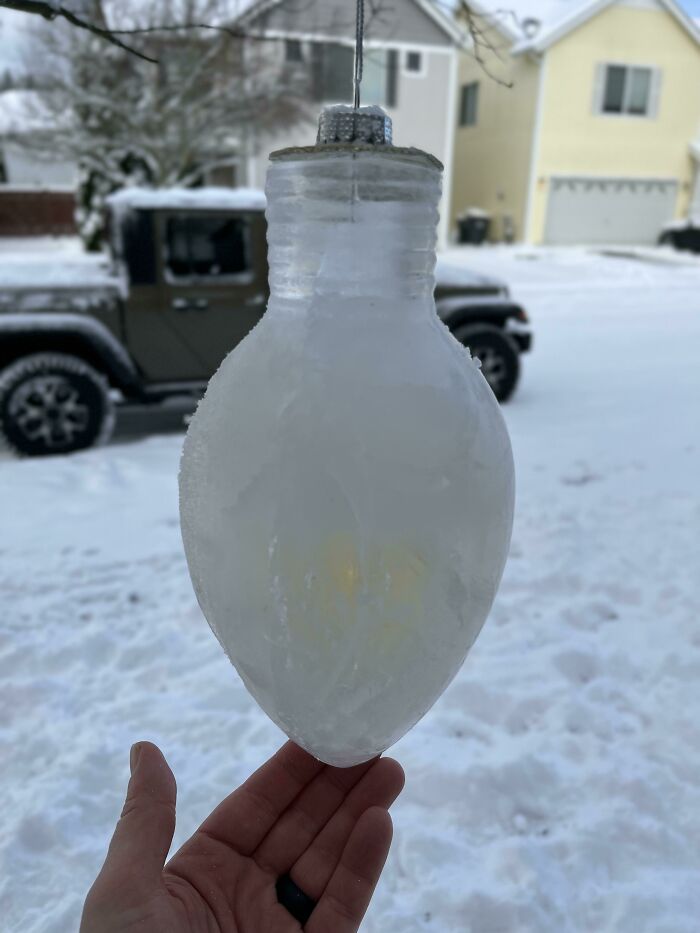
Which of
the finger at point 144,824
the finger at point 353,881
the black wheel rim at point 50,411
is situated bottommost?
the black wheel rim at point 50,411

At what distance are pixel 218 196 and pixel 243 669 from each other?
4.65m

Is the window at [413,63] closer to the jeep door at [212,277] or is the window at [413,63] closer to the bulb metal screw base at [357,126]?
the jeep door at [212,277]

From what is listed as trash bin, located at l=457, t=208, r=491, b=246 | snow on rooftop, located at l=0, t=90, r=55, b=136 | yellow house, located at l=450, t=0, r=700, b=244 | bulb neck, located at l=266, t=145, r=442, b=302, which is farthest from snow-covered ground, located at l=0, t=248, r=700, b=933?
yellow house, located at l=450, t=0, r=700, b=244

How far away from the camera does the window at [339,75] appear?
38.4 feet

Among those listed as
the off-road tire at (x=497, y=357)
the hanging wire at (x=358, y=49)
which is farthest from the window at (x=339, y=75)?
the hanging wire at (x=358, y=49)

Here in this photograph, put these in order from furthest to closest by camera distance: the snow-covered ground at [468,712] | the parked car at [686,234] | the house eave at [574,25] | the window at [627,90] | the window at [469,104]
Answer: the window at [469,104] → the window at [627,90] → the house eave at [574,25] → the parked car at [686,234] → the snow-covered ground at [468,712]

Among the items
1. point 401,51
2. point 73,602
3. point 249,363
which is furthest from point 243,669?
point 401,51

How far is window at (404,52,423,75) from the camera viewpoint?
16438 millimetres

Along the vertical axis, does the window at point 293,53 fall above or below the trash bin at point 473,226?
above

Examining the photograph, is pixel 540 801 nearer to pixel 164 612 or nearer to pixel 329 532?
pixel 164 612

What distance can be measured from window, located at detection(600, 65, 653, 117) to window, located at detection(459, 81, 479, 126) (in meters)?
3.89

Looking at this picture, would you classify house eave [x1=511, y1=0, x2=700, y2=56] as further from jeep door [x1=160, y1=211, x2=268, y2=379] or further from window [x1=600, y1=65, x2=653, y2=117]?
jeep door [x1=160, y1=211, x2=268, y2=379]

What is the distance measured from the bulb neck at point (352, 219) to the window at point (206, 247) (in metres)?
4.43

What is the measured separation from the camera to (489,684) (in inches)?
114
